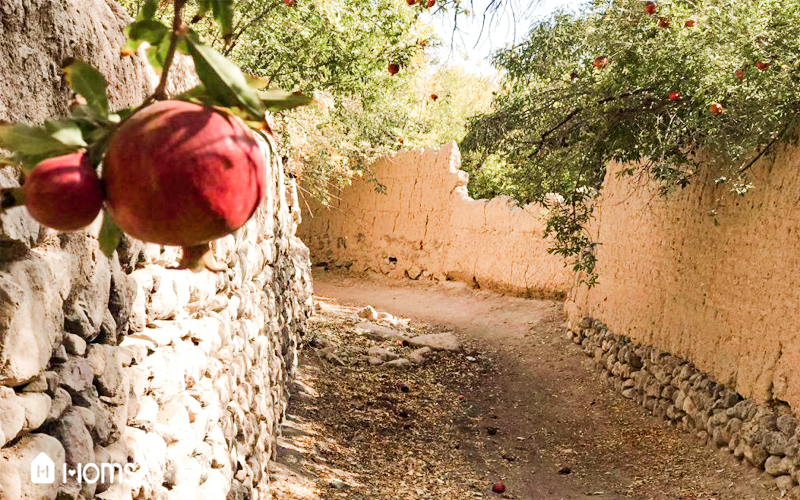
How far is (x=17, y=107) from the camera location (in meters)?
1.55

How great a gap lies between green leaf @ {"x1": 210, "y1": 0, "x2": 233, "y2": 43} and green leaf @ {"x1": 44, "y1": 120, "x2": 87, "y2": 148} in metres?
0.11

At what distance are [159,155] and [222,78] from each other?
0.06 metres

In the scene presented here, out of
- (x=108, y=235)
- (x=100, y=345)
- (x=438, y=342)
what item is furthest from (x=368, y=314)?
(x=108, y=235)

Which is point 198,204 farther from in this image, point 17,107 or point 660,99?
point 660,99

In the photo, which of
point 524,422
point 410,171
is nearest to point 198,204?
point 524,422

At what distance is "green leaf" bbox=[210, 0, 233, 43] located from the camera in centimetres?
48

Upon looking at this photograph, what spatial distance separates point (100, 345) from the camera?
202 cm

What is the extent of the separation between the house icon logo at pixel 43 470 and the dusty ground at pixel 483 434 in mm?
3034

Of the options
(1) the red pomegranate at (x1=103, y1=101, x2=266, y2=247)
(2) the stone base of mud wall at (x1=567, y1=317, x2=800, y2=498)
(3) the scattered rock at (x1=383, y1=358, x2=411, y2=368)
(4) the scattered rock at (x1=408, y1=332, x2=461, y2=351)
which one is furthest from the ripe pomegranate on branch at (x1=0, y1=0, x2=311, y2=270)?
(4) the scattered rock at (x1=408, y1=332, x2=461, y2=351)

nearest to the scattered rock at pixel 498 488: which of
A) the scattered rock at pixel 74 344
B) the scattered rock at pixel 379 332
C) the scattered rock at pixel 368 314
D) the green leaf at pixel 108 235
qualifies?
the scattered rock at pixel 74 344

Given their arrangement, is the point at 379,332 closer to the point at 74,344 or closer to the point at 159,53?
the point at 74,344

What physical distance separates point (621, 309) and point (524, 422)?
1875 millimetres

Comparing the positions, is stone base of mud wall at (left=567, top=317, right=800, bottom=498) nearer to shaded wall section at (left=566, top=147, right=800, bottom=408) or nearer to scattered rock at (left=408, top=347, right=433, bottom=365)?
shaded wall section at (left=566, top=147, right=800, bottom=408)

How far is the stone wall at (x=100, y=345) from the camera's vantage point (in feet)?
4.99
